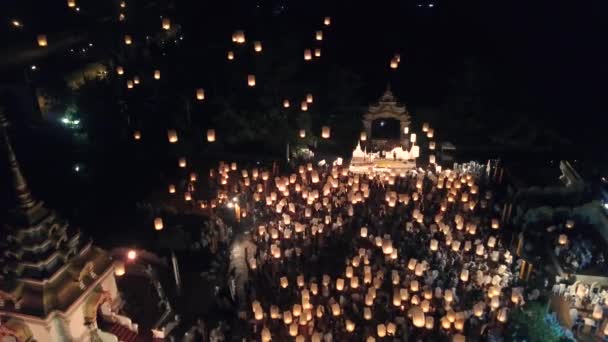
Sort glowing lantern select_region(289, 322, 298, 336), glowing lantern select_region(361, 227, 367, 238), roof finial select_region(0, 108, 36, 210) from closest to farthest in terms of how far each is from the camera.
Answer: roof finial select_region(0, 108, 36, 210) < glowing lantern select_region(289, 322, 298, 336) < glowing lantern select_region(361, 227, 367, 238)

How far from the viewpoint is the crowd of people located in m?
13.1

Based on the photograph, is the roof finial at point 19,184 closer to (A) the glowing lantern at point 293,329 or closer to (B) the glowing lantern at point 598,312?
(A) the glowing lantern at point 293,329

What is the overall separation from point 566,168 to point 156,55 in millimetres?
17517

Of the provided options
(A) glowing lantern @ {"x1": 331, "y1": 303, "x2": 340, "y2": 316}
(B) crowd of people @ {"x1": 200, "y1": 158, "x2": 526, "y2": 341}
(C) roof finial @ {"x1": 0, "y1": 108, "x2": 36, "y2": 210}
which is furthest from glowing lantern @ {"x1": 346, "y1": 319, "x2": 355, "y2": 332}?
(C) roof finial @ {"x1": 0, "y1": 108, "x2": 36, "y2": 210}

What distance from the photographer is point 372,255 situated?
15344mm

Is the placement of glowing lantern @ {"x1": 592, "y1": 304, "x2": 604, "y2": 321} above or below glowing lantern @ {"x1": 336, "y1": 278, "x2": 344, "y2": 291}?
below

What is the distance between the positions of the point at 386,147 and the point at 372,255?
25.4ft

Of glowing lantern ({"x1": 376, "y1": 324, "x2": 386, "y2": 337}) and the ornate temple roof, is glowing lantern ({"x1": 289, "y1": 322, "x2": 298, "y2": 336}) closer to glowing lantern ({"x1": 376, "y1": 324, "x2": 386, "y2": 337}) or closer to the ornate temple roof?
glowing lantern ({"x1": 376, "y1": 324, "x2": 386, "y2": 337})

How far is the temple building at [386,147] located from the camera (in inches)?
811

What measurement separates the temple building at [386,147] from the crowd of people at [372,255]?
63cm

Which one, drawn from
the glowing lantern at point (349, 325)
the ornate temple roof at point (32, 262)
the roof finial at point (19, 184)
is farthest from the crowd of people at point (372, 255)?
the roof finial at point (19, 184)

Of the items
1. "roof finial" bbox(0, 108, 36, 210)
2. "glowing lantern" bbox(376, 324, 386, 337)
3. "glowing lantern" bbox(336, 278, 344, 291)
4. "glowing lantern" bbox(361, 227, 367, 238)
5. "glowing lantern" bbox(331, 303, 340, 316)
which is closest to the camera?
"roof finial" bbox(0, 108, 36, 210)

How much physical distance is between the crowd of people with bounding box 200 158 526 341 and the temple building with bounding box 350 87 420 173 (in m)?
0.63

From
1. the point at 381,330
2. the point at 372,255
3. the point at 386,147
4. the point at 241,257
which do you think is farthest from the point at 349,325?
the point at 386,147
